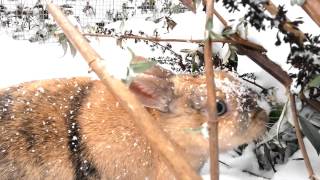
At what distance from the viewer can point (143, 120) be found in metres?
1.12

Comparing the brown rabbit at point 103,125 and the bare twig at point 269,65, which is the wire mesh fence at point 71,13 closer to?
the brown rabbit at point 103,125

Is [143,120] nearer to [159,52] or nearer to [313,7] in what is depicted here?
[313,7]

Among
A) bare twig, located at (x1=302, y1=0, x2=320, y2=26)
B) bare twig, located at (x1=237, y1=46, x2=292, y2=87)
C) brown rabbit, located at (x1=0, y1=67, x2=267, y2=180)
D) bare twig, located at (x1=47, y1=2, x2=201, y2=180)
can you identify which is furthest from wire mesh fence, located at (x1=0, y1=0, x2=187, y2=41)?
bare twig, located at (x1=47, y1=2, x2=201, y2=180)

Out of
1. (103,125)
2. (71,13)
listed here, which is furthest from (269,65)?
(71,13)

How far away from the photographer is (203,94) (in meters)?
2.75

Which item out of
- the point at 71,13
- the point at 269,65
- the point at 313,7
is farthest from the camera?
the point at 71,13

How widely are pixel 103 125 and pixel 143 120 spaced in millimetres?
1657

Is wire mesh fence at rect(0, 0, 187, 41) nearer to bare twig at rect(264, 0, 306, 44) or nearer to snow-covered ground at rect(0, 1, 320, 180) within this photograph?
snow-covered ground at rect(0, 1, 320, 180)

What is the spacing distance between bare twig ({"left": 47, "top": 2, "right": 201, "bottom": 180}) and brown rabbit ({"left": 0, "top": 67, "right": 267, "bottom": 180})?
4.18 feet

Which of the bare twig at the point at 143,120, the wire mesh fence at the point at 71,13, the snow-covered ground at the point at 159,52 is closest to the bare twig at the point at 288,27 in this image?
the snow-covered ground at the point at 159,52

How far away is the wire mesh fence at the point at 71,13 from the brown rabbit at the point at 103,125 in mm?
4340

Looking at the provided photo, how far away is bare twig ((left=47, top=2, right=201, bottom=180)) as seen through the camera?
3.49 ft

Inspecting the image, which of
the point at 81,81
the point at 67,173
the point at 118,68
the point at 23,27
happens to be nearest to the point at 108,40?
the point at 23,27

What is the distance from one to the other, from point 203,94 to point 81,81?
65 centimetres
